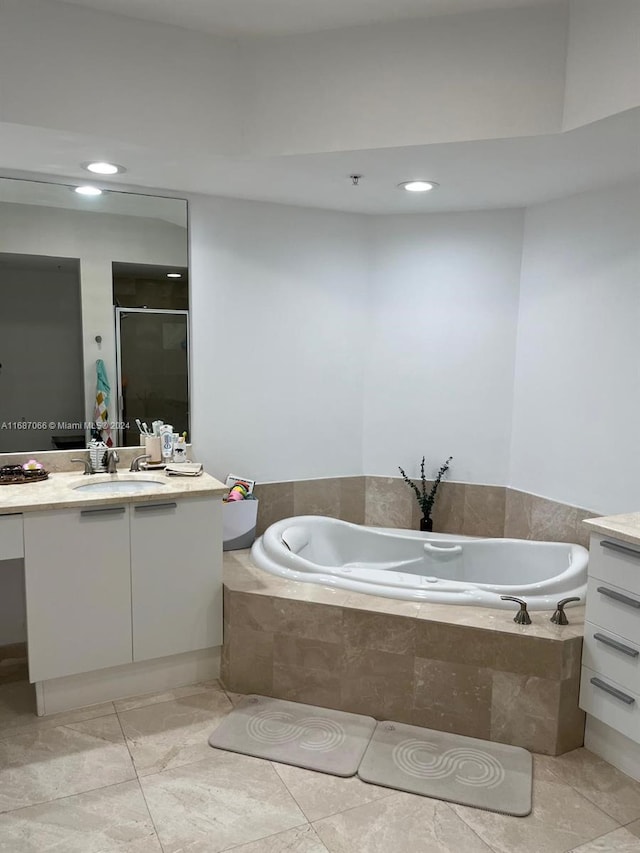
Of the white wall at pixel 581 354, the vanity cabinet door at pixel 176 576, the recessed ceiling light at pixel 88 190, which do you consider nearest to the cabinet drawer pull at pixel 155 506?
the vanity cabinet door at pixel 176 576

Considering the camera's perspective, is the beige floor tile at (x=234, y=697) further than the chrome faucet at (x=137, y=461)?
No

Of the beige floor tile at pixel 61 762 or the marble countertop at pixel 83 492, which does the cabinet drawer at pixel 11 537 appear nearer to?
the marble countertop at pixel 83 492

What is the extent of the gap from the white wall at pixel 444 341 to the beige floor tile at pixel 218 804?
6.08ft

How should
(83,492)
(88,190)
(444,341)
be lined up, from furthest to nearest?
(444,341) → (88,190) → (83,492)

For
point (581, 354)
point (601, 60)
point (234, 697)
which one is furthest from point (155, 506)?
point (601, 60)

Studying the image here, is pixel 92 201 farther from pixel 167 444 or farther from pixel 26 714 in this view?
pixel 26 714

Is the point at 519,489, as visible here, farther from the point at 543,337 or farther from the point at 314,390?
the point at 314,390

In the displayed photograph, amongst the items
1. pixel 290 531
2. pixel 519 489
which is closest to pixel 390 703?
pixel 290 531

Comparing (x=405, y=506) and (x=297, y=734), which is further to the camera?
(x=405, y=506)

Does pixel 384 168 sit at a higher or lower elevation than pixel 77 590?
higher

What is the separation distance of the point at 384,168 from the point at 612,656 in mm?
2054

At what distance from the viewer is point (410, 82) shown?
7.38 ft

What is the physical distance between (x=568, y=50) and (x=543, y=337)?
4.51 ft

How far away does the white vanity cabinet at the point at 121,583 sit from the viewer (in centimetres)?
236
